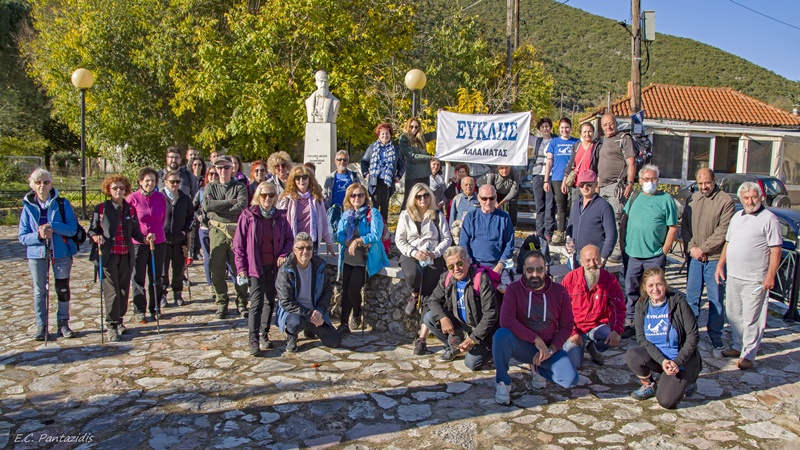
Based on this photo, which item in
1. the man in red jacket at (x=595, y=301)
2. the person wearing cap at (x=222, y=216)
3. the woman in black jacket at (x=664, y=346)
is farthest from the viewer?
the person wearing cap at (x=222, y=216)

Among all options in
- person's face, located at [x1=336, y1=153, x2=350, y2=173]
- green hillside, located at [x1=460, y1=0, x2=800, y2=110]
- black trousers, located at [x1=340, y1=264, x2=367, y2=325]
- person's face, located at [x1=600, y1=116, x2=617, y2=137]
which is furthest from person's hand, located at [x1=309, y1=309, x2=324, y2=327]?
green hillside, located at [x1=460, y1=0, x2=800, y2=110]

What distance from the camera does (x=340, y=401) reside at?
189 inches

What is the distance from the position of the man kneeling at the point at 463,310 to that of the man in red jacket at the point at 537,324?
280 mm

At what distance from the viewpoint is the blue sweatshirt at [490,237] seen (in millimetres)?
6012

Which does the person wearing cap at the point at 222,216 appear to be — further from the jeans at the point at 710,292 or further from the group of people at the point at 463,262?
the jeans at the point at 710,292

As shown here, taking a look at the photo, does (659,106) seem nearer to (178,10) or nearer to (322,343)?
(178,10)

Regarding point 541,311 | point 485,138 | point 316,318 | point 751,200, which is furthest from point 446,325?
point 485,138

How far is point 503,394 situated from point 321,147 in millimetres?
7053

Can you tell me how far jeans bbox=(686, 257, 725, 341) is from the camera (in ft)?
20.1

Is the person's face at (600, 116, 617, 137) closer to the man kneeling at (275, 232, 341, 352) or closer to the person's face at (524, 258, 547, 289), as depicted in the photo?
the person's face at (524, 258, 547, 289)

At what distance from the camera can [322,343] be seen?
20.5ft

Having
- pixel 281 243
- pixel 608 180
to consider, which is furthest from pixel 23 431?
pixel 608 180

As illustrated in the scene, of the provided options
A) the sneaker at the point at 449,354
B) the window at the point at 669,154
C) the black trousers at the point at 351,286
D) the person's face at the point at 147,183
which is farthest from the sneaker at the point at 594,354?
Result: the window at the point at 669,154

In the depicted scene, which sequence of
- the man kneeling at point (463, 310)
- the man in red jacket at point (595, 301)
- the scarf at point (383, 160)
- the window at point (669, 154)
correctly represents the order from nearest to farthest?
the man kneeling at point (463, 310) → the man in red jacket at point (595, 301) → the scarf at point (383, 160) → the window at point (669, 154)
